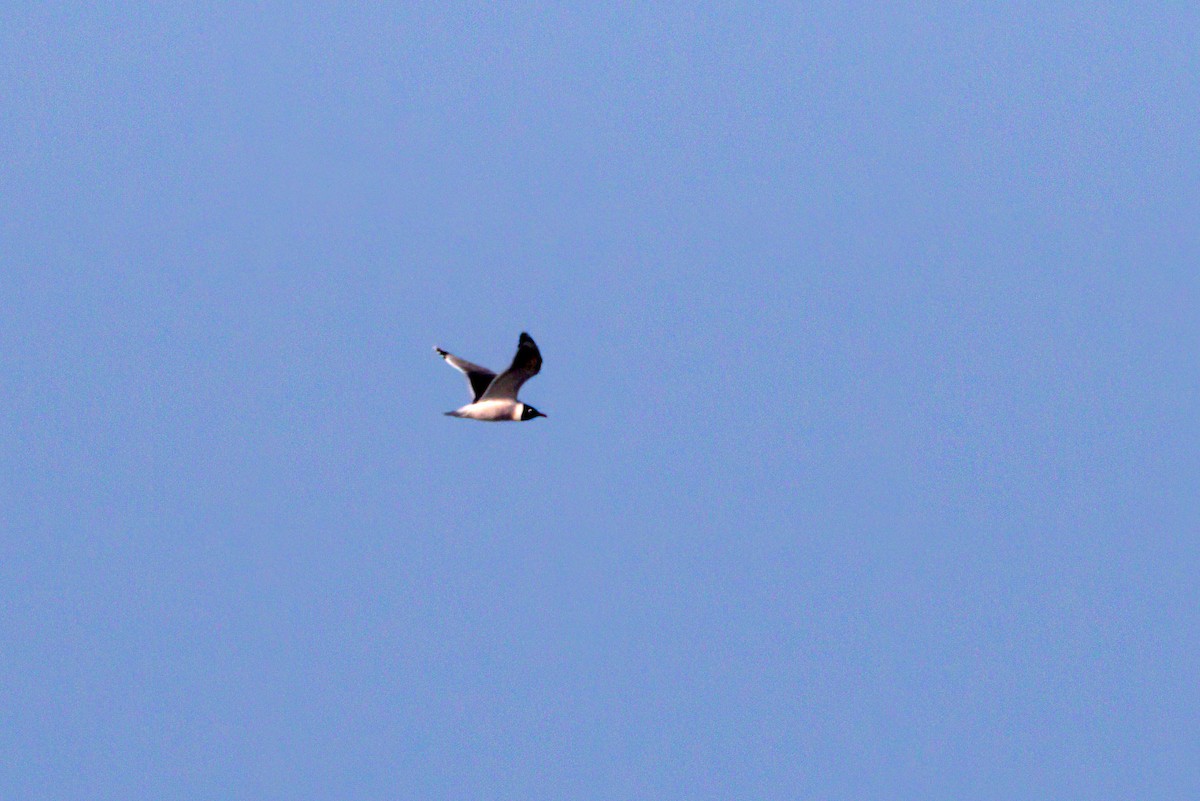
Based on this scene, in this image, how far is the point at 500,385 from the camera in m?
48.5

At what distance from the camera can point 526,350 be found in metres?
46.2

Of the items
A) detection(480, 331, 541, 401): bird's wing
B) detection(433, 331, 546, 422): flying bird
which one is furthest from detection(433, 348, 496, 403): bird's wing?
detection(480, 331, 541, 401): bird's wing

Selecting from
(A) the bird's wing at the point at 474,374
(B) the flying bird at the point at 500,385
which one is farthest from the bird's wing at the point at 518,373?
(A) the bird's wing at the point at 474,374

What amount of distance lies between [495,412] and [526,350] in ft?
13.2

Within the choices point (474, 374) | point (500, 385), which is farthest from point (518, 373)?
point (474, 374)

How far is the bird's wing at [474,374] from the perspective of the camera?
167 ft

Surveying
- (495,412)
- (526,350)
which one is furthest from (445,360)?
(526,350)

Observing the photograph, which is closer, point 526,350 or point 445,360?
point 526,350

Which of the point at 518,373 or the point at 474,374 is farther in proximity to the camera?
the point at 474,374

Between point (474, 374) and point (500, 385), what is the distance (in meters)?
3.00

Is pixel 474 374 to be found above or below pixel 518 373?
above

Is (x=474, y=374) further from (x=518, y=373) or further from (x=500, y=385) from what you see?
(x=518, y=373)

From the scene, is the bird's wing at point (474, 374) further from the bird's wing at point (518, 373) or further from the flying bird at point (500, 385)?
the bird's wing at point (518, 373)

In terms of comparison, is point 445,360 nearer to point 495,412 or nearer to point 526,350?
point 495,412
